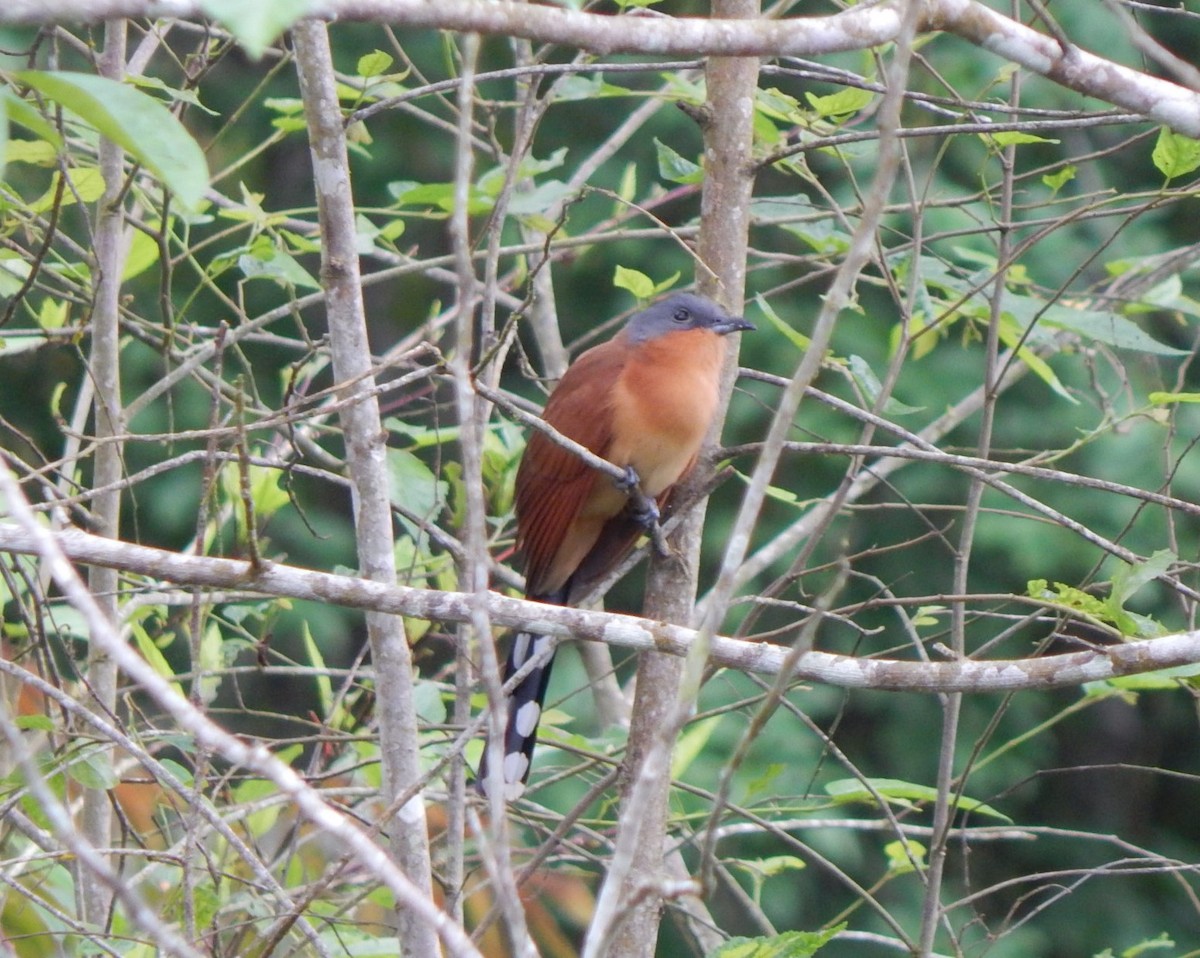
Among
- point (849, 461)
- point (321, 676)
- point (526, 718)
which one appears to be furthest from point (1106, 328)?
point (849, 461)

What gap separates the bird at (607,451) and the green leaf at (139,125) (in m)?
1.92

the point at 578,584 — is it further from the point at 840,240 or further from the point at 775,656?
→ the point at 775,656

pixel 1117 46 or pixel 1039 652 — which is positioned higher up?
pixel 1117 46

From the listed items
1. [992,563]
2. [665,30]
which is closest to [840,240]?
[665,30]

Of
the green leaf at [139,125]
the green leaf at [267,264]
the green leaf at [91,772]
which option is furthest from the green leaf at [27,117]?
the green leaf at [267,264]

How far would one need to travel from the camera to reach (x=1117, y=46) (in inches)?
227

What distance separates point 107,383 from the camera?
245cm

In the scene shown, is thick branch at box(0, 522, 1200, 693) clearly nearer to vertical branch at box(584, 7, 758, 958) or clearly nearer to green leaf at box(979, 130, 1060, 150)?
vertical branch at box(584, 7, 758, 958)

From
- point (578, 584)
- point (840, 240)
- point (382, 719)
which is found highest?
point (840, 240)

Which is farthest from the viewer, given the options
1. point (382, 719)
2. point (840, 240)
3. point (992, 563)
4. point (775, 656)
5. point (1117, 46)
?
point (992, 563)

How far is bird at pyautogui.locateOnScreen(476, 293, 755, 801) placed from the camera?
123 inches

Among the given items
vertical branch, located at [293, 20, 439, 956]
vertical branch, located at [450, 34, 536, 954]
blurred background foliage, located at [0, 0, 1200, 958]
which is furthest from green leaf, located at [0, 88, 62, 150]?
blurred background foliage, located at [0, 0, 1200, 958]

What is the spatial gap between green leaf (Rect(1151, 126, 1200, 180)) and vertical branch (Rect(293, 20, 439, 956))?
48.8 inches

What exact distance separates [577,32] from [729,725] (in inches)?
177
